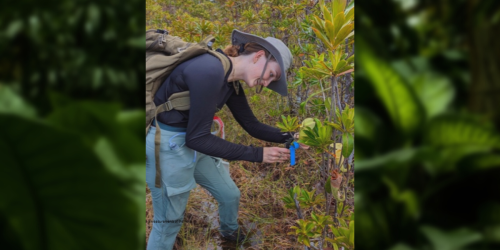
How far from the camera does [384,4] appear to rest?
942 millimetres

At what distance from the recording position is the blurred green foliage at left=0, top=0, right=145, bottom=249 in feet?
2.71

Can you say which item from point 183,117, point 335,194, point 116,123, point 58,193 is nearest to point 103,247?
point 58,193

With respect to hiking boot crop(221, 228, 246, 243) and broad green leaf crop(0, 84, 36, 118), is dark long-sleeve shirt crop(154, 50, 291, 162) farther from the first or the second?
broad green leaf crop(0, 84, 36, 118)

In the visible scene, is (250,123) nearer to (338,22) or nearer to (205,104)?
(205,104)

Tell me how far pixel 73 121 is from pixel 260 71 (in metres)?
0.72

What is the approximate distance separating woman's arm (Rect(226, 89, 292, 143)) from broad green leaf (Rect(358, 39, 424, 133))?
528 millimetres

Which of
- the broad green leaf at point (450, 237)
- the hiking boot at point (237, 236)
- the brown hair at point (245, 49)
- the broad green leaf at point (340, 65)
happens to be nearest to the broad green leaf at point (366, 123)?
the broad green leaf at point (450, 237)

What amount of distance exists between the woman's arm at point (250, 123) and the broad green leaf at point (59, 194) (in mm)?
540

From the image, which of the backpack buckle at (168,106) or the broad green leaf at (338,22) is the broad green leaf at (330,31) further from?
the backpack buckle at (168,106)

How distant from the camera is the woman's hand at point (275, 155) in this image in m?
1.40

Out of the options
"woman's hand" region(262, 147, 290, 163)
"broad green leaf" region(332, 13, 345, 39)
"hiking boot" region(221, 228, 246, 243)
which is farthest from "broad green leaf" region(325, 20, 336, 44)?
"hiking boot" region(221, 228, 246, 243)

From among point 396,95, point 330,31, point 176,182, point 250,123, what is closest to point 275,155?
point 250,123

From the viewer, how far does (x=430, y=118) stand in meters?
0.91

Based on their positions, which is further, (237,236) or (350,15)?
(237,236)
